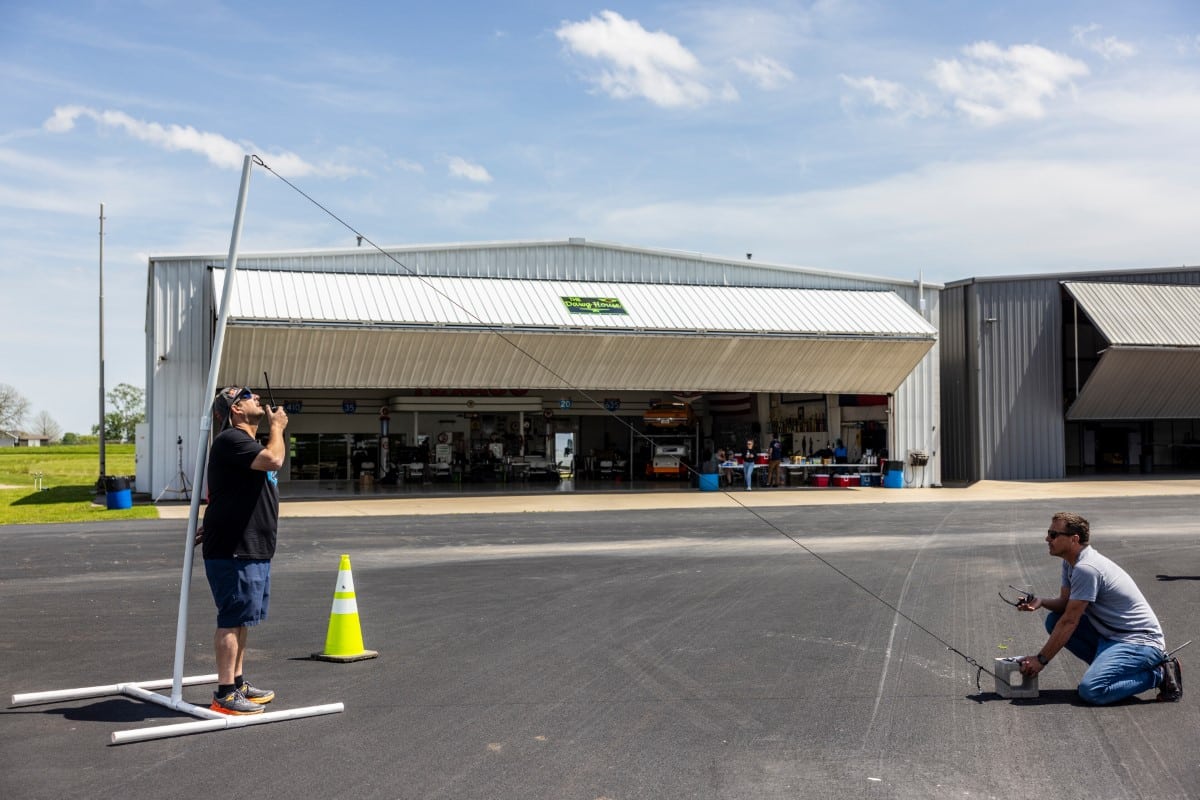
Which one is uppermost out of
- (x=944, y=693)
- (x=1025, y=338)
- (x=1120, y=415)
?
(x=1025, y=338)

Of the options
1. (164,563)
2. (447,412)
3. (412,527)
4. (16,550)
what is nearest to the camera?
(164,563)

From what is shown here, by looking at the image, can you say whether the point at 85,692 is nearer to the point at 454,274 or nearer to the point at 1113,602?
the point at 1113,602

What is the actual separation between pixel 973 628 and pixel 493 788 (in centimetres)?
608

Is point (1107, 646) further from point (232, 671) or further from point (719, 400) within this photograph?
point (719, 400)

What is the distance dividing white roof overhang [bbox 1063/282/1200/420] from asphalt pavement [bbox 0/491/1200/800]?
20.4 m

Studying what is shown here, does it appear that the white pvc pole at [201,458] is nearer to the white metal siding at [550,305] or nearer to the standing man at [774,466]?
the white metal siding at [550,305]

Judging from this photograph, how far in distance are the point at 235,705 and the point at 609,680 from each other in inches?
102

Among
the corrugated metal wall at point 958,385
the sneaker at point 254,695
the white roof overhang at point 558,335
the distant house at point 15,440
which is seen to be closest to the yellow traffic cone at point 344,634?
the sneaker at point 254,695

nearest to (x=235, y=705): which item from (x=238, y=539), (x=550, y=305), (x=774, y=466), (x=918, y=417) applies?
(x=238, y=539)

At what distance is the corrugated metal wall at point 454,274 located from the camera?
2950 centimetres

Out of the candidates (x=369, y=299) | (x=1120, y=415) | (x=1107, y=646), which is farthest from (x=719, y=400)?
(x=1107, y=646)

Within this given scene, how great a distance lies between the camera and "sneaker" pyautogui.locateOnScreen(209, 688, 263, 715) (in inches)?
272

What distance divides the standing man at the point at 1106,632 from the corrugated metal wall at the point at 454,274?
25807mm

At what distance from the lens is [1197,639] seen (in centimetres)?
948
